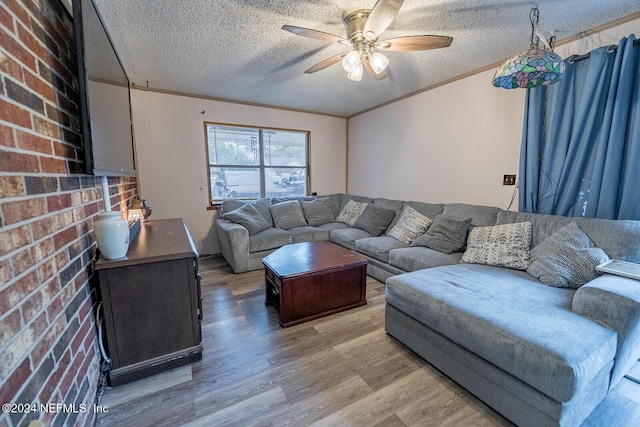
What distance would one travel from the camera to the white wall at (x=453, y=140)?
8.69 feet

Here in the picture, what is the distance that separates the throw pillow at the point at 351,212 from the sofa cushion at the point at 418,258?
1335 mm

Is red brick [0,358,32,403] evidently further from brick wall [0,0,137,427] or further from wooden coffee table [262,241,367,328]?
wooden coffee table [262,241,367,328]

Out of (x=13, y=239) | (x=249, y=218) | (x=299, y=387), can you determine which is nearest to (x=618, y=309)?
(x=299, y=387)

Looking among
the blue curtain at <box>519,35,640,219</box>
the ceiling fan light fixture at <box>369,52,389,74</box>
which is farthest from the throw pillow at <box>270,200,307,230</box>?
the blue curtain at <box>519,35,640,219</box>

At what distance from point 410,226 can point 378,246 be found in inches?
19.9

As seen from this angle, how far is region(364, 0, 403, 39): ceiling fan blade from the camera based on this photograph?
58.2 inches

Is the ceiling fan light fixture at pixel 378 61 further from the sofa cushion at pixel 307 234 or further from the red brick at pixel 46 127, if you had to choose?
the sofa cushion at pixel 307 234

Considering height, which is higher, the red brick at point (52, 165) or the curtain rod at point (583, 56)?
the curtain rod at point (583, 56)

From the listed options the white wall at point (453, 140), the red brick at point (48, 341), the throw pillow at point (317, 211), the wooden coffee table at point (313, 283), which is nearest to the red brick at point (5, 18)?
the red brick at point (48, 341)

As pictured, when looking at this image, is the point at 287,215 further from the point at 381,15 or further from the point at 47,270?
the point at 47,270

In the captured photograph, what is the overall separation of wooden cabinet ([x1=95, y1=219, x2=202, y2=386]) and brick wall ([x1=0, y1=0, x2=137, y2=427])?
108mm

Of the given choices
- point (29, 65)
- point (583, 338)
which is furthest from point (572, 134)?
point (29, 65)

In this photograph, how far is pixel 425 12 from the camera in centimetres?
187

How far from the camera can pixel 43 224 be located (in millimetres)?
935
